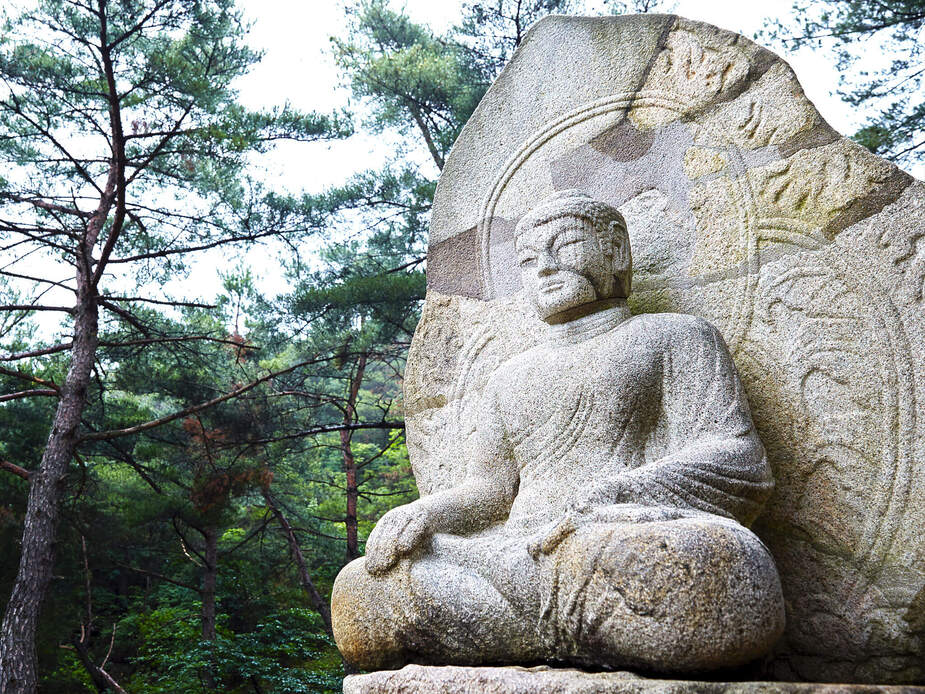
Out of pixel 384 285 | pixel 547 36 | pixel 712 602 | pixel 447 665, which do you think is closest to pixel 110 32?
pixel 384 285

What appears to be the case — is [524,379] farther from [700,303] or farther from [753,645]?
[753,645]

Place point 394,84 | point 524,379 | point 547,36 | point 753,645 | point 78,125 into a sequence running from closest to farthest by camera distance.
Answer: point 753,645, point 524,379, point 547,36, point 78,125, point 394,84

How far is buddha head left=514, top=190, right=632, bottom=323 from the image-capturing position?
9.84ft

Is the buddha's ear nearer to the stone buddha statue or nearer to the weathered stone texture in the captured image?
the stone buddha statue

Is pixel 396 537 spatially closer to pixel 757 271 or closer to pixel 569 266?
pixel 569 266

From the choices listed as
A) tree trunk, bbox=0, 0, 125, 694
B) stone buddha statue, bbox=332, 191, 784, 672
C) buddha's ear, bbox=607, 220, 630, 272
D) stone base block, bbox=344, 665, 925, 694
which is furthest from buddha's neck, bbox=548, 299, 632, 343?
tree trunk, bbox=0, 0, 125, 694

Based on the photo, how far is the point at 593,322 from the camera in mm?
3027

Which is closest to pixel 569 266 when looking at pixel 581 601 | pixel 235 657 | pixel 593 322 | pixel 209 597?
pixel 593 322

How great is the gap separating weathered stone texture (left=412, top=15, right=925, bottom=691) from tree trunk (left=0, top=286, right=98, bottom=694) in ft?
12.8

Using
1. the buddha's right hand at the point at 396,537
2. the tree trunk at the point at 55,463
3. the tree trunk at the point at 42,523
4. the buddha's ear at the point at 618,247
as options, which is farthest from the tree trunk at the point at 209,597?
the buddha's ear at the point at 618,247

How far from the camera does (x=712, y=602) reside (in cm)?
183

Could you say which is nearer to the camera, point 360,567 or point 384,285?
point 360,567

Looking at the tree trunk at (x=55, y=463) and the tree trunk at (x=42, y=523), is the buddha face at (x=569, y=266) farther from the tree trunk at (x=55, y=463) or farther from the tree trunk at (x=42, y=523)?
the tree trunk at (x=42, y=523)

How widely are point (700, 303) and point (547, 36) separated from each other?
171cm
